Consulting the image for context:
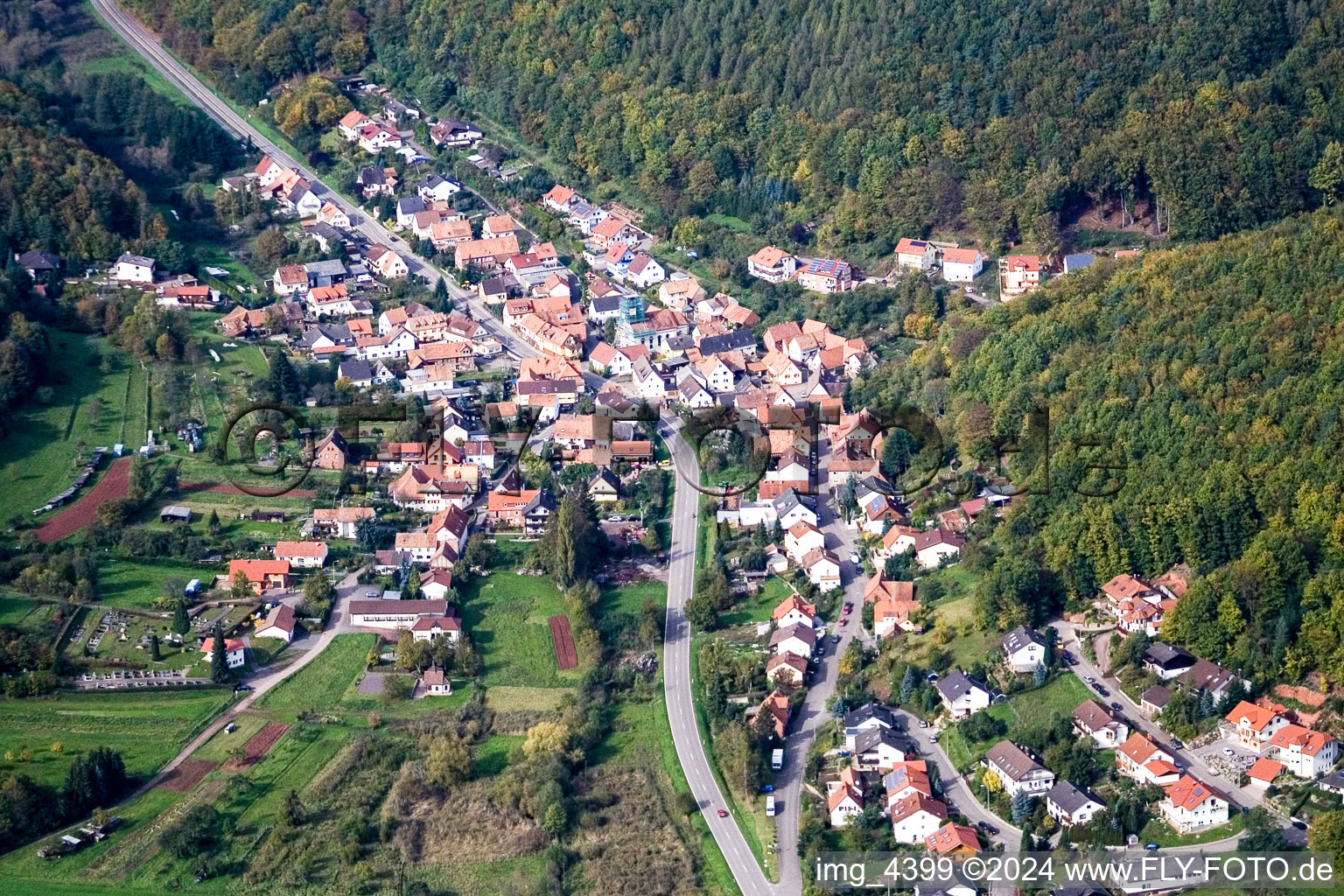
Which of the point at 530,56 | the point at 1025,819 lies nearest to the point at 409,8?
the point at 530,56

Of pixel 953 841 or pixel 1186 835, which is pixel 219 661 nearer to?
pixel 953 841

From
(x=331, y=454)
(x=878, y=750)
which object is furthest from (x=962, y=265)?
(x=878, y=750)

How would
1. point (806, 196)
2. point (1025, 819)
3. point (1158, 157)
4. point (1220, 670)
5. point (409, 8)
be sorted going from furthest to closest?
point (409, 8) < point (806, 196) < point (1158, 157) < point (1220, 670) < point (1025, 819)

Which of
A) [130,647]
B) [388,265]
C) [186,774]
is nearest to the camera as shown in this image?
[186,774]

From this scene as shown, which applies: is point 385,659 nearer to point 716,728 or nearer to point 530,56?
point 716,728

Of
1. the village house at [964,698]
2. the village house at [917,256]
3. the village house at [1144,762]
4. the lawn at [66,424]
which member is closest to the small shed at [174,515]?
the lawn at [66,424]
